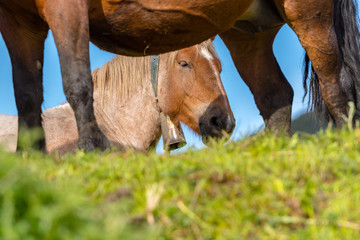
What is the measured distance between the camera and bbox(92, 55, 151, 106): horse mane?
645 centimetres

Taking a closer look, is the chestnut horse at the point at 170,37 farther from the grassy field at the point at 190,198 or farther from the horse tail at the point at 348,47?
the grassy field at the point at 190,198

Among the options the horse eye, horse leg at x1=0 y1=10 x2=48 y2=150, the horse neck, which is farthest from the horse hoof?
the horse eye

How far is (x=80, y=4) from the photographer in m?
3.30

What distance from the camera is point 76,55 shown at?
325 cm

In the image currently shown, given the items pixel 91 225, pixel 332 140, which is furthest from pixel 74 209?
pixel 332 140

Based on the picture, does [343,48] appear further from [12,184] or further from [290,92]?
[12,184]

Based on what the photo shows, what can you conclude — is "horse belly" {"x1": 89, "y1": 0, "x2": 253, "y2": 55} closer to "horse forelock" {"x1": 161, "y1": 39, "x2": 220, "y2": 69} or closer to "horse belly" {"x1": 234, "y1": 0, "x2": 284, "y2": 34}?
"horse belly" {"x1": 234, "y1": 0, "x2": 284, "y2": 34}

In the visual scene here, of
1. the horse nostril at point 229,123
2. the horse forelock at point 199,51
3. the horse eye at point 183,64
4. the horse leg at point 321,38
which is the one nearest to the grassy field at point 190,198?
the horse leg at point 321,38

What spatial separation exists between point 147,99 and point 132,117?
1.12 feet

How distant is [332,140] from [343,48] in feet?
8.15

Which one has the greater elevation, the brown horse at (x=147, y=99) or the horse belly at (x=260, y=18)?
the horse belly at (x=260, y=18)

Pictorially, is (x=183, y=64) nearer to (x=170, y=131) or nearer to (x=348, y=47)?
(x=170, y=131)

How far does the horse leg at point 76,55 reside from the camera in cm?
312

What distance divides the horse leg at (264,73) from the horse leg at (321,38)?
74 cm
